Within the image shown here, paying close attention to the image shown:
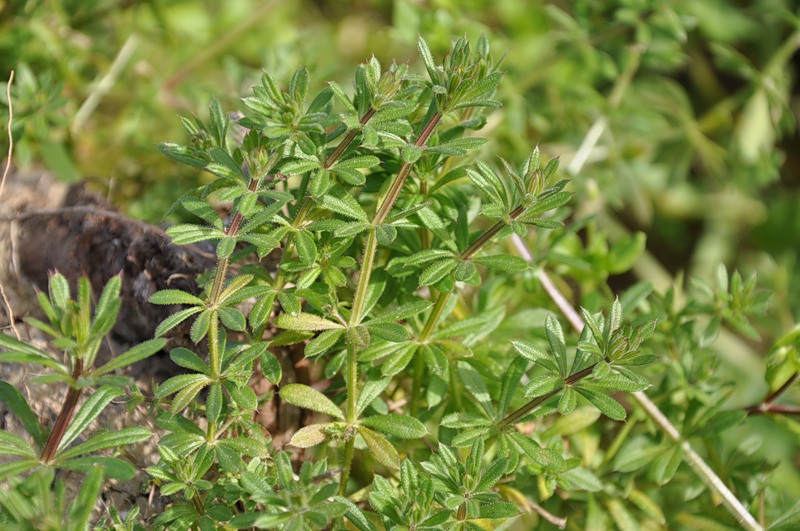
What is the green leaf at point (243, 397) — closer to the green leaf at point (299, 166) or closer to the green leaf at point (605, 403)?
→ the green leaf at point (299, 166)

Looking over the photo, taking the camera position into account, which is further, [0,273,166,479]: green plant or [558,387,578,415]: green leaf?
[558,387,578,415]: green leaf

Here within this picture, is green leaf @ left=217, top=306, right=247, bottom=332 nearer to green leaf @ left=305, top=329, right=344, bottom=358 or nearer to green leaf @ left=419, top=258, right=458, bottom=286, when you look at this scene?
green leaf @ left=305, top=329, right=344, bottom=358

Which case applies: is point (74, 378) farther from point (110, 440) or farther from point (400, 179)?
point (400, 179)

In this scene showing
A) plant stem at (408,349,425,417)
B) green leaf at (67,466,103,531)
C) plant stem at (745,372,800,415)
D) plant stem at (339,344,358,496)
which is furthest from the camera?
plant stem at (745,372,800,415)

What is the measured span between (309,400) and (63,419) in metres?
0.56

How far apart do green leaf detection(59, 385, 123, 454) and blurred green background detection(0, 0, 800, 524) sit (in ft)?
3.67

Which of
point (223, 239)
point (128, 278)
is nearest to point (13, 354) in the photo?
point (223, 239)

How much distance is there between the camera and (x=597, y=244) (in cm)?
265

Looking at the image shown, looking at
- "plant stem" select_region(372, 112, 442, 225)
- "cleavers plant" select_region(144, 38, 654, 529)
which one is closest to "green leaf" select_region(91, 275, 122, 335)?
"cleavers plant" select_region(144, 38, 654, 529)

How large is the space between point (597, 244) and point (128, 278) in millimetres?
1482

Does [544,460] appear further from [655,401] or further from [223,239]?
[223,239]

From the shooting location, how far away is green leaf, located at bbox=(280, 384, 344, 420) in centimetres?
191

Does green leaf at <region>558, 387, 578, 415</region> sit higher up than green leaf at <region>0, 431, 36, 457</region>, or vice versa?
green leaf at <region>0, 431, 36, 457</region>

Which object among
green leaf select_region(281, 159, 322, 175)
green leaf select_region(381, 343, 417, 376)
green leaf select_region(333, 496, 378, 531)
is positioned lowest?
green leaf select_region(333, 496, 378, 531)
